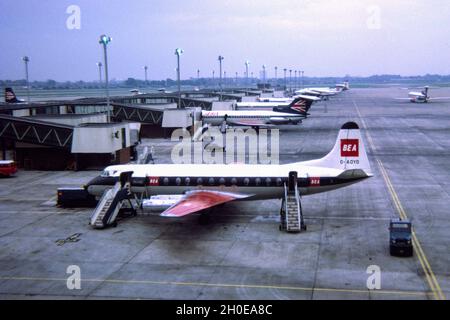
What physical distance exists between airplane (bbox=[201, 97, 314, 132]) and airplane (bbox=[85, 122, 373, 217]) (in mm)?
52600

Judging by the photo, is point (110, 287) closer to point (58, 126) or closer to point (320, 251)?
point (320, 251)

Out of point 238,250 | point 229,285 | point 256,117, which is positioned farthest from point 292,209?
point 256,117

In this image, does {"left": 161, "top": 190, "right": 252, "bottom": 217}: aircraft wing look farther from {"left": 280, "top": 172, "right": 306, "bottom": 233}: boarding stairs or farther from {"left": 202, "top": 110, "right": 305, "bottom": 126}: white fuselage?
{"left": 202, "top": 110, "right": 305, "bottom": 126}: white fuselage

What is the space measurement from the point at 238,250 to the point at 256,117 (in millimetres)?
65727

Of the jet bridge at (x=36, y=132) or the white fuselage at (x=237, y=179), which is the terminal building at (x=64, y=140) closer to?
the jet bridge at (x=36, y=132)

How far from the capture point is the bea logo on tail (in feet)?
117

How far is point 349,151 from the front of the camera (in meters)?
35.9

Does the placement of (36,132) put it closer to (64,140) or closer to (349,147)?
(64,140)

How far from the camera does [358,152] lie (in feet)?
118

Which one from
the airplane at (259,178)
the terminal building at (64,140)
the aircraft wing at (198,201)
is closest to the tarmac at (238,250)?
the aircraft wing at (198,201)

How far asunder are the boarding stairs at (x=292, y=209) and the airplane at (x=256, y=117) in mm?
54870

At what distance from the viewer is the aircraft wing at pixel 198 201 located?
31359 mm
